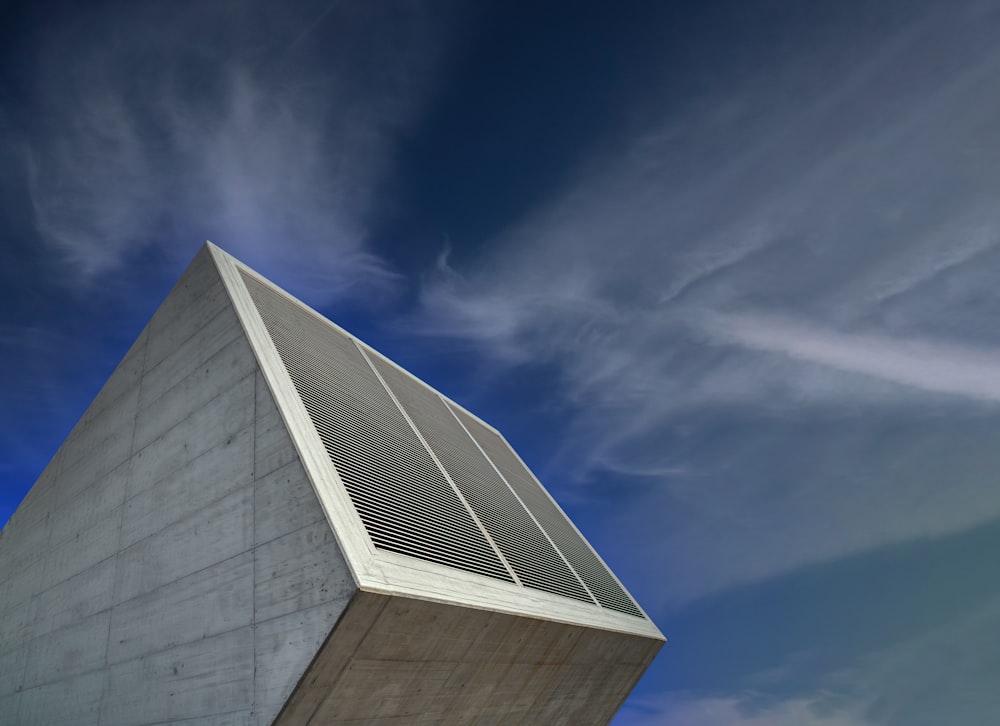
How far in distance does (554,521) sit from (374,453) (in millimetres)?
9431

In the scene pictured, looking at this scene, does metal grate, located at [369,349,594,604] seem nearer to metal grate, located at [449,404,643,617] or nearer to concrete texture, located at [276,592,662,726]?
metal grate, located at [449,404,643,617]

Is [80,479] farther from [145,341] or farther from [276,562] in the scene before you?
[276,562]

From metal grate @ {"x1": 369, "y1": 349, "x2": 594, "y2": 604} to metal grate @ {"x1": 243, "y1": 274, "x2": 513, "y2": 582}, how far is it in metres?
0.87

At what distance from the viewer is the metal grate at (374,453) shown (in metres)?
8.90

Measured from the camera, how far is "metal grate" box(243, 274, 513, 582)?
8898 mm

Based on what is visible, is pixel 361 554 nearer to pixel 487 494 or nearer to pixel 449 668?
pixel 449 668

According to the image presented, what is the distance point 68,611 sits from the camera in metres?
11.6

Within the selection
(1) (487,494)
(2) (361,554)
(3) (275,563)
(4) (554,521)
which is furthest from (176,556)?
(4) (554,521)

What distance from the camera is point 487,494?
14570 mm

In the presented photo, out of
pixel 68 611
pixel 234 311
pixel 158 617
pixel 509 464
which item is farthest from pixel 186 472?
pixel 509 464

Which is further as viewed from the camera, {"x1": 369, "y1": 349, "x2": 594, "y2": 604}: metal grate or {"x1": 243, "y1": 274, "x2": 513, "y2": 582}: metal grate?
{"x1": 369, "y1": 349, "x2": 594, "y2": 604}: metal grate

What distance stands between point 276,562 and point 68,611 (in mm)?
7254

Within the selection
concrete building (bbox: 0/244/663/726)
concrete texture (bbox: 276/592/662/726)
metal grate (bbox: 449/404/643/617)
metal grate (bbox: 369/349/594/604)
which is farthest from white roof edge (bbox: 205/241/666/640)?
metal grate (bbox: 449/404/643/617)

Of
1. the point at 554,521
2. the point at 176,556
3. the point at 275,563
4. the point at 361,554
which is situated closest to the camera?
the point at 361,554
